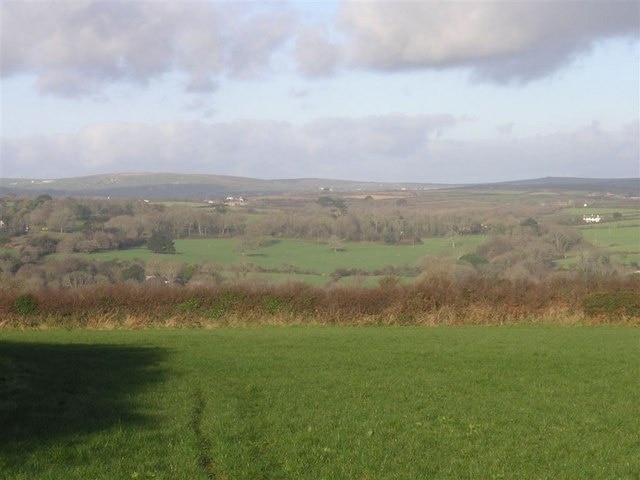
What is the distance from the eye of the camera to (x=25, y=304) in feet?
103

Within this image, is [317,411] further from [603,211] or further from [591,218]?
[603,211]

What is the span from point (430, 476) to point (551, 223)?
59007 mm

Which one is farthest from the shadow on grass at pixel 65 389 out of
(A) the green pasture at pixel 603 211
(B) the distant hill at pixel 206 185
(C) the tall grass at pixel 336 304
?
(B) the distant hill at pixel 206 185

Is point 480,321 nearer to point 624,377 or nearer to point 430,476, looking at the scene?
point 624,377

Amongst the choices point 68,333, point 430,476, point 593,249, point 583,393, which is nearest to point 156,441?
point 430,476

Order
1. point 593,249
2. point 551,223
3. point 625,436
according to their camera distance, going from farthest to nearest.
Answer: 1. point 551,223
2. point 593,249
3. point 625,436

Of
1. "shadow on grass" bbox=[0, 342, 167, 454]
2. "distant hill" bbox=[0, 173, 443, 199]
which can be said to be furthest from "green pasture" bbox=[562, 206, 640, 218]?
"shadow on grass" bbox=[0, 342, 167, 454]

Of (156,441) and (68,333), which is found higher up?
(156,441)

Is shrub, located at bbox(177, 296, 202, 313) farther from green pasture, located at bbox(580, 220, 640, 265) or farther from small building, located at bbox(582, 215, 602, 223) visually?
small building, located at bbox(582, 215, 602, 223)

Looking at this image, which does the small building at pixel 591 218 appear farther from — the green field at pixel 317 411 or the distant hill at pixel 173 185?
the distant hill at pixel 173 185

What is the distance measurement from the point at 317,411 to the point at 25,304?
2129 centimetres

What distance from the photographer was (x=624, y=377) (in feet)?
57.1

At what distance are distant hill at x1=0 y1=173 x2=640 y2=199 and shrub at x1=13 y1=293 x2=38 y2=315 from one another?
8328 centimetres

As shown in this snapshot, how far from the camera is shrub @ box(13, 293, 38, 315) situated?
31078 mm
